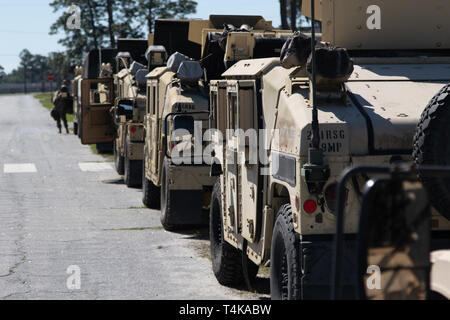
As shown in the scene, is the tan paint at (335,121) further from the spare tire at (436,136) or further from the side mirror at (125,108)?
the side mirror at (125,108)

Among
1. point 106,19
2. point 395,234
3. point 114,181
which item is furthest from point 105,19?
point 395,234

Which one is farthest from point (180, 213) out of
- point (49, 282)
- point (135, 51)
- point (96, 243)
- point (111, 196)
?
point (135, 51)

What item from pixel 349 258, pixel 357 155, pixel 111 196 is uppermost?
pixel 357 155

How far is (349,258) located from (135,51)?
17036mm

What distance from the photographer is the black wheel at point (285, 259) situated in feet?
19.1

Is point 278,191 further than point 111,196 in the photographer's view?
No

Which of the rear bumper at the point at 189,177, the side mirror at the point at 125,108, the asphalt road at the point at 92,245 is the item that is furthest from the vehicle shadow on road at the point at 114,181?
the rear bumper at the point at 189,177

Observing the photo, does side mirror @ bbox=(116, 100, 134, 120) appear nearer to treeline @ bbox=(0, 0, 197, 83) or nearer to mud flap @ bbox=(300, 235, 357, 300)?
mud flap @ bbox=(300, 235, 357, 300)

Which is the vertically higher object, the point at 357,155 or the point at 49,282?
the point at 357,155

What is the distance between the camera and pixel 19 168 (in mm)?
22000

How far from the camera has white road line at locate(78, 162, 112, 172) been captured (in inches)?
863

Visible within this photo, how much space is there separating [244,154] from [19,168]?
51.1ft

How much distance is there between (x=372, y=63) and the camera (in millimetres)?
7191
